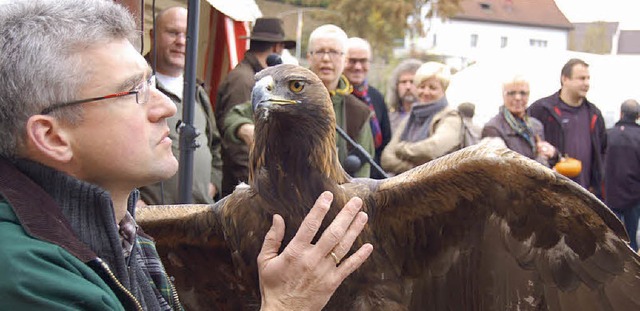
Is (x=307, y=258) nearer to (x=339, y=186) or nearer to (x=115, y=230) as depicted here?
(x=115, y=230)

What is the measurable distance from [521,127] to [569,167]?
787mm

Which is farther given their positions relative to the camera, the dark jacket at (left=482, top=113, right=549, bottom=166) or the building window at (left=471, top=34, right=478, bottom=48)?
the building window at (left=471, top=34, right=478, bottom=48)

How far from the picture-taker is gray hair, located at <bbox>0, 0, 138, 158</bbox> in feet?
5.91

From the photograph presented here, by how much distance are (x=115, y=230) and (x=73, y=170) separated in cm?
17

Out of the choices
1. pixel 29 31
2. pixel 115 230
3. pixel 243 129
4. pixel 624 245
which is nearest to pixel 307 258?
pixel 115 230

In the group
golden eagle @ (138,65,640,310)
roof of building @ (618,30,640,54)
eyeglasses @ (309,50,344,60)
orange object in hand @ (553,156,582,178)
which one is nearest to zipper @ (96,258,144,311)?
golden eagle @ (138,65,640,310)

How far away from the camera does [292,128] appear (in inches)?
128

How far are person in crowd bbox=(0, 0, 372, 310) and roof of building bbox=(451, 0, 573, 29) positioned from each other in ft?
175

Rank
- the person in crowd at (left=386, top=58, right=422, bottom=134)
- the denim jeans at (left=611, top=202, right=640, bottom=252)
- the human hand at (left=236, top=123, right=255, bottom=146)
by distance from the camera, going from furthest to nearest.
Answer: the denim jeans at (left=611, top=202, right=640, bottom=252)
the person in crowd at (left=386, top=58, right=422, bottom=134)
the human hand at (left=236, top=123, right=255, bottom=146)

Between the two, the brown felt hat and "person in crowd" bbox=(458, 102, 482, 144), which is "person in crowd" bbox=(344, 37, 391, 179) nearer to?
"person in crowd" bbox=(458, 102, 482, 144)

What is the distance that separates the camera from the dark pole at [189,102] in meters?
3.93

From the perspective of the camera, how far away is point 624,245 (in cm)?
334

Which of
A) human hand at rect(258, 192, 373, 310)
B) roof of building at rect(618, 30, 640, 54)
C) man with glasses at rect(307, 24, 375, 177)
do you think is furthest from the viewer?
roof of building at rect(618, 30, 640, 54)

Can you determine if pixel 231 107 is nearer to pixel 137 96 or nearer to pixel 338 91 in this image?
pixel 338 91
